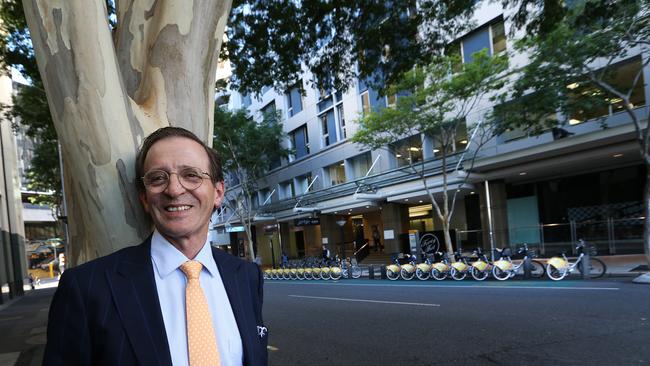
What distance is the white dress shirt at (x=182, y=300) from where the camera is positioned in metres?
1.70

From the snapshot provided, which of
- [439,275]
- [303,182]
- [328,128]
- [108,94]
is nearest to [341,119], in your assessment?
[328,128]

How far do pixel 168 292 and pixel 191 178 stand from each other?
0.46 m

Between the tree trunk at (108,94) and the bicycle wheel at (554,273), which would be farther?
the bicycle wheel at (554,273)

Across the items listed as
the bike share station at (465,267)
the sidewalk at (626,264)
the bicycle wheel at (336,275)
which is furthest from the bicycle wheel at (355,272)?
the sidewalk at (626,264)

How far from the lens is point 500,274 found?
14602mm

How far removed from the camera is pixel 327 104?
104ft

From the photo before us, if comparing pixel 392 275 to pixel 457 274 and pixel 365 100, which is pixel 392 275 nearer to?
pixel 457 274

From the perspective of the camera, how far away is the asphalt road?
618 centimetres

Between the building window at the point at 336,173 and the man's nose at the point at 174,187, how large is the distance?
2912 centimetres

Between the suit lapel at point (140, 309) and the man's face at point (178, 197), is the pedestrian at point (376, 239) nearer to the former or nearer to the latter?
the man's face at point (178, 197)

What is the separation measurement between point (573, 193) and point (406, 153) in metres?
8.43

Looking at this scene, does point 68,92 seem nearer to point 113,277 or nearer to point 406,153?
point 113,277

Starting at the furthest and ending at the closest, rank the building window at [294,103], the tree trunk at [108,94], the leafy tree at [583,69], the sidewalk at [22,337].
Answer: the building window at [294,103] < the leafy tree at [583,69] < the sidewalk at [22,337] < the tree trunk at [108,94]

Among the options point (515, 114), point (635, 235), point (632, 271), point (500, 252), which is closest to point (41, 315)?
point (500, 252)
